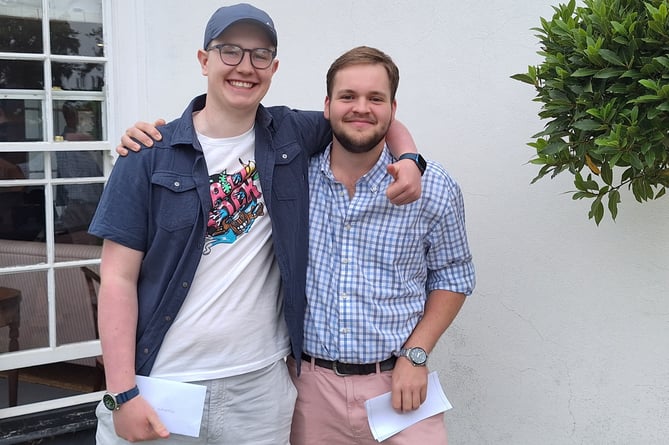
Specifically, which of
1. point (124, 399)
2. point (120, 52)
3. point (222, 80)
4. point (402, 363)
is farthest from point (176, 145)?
point (120, 52)

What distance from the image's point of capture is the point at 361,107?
2033 millimetres

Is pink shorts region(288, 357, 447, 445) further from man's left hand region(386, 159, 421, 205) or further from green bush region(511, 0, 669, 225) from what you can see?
green bush region(511, 0, 669, 225)

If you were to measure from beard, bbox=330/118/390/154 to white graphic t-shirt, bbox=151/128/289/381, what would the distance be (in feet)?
0.96

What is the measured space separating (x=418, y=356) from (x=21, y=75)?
2.45m

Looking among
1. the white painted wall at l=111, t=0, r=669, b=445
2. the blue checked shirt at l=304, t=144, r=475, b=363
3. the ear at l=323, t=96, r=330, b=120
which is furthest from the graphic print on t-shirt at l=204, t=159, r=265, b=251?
the white painted wall at l=111, t=0, r=669, b=445

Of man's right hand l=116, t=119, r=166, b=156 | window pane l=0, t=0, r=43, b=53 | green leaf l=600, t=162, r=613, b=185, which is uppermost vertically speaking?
window pane l=0, t=0, r=43, b=53

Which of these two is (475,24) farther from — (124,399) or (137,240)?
(124,399)

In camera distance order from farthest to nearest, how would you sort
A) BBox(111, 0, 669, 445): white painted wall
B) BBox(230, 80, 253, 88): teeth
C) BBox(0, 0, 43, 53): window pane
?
BBox(0, 0, 43, 53): window pane
BBox(111, 0, 669, 445): white painted wall
BBox(230, 80, 253, 88): teeth

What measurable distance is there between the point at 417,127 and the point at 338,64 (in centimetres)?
103

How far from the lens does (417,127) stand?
3080mm

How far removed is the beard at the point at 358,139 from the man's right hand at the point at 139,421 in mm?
989

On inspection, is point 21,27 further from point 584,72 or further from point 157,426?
point 584,72

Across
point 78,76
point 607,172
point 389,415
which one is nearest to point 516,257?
A: point 607,172

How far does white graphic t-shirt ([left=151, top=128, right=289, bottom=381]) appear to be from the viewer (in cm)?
195
